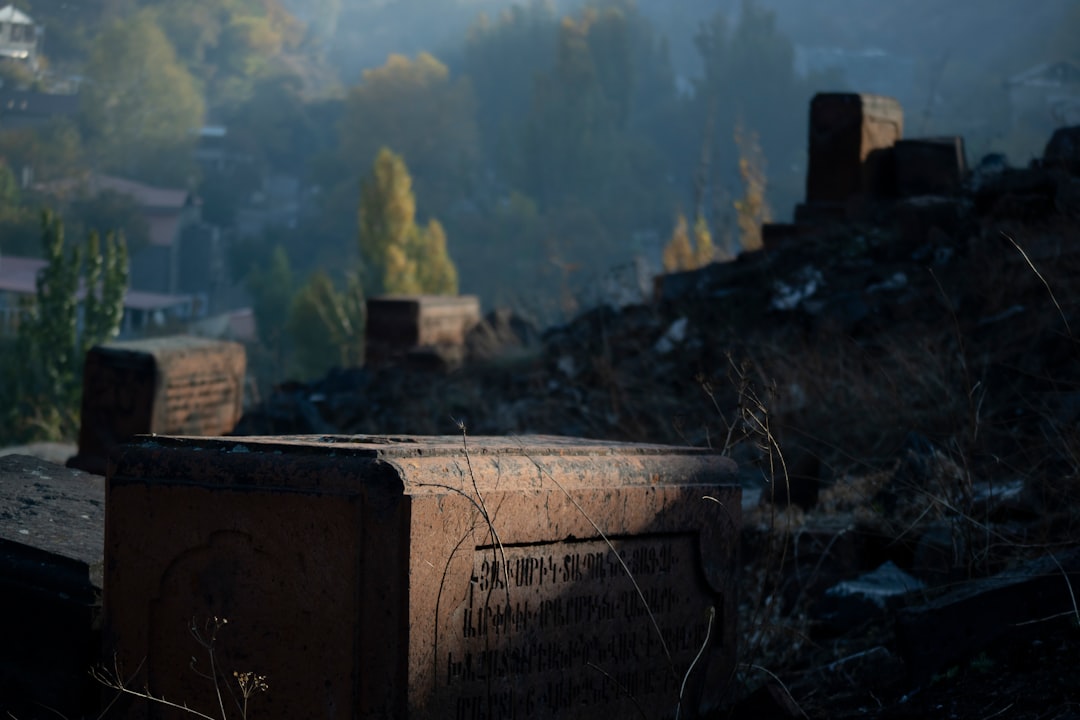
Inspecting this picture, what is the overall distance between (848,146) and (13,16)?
3851 cm

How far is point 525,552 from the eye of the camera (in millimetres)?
2576

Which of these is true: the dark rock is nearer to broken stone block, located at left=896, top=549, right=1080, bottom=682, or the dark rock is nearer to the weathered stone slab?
broken stone block, located at left=896, top=549, right=1080, bottom=682

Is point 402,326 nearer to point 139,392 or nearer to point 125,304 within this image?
point 139,392

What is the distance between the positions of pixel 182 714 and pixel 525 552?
80cm

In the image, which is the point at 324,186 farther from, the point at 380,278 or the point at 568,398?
the point at 568,398

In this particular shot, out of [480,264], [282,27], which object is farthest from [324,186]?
[282,27]

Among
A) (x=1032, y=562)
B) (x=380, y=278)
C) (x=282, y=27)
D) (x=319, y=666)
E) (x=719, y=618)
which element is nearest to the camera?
(x=319, y=666)

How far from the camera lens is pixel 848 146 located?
33.9 ft

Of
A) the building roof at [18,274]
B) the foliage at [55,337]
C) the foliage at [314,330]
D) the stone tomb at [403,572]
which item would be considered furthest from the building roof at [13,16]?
the stone tomb at [403,572]

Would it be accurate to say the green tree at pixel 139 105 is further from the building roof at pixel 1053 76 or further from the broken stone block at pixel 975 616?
the broken stone block at pixel 975 616

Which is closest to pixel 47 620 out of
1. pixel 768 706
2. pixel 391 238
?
pixel 768 706

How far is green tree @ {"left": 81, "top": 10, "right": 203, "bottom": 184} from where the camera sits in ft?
175

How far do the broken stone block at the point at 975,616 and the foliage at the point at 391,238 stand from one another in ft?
121

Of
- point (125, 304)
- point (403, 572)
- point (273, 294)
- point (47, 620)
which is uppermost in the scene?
point (273, 294)
